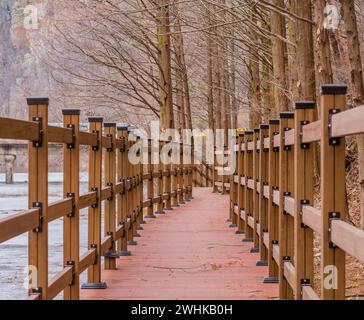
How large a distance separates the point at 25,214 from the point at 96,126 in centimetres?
280

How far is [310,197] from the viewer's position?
4.72m

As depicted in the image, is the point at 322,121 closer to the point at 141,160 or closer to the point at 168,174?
the point at 141,160

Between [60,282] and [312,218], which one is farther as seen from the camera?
[60,282]

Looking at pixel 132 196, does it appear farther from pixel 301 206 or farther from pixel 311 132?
pixel 311 132

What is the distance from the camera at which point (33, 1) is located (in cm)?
2850

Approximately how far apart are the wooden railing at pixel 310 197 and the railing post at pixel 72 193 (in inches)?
58.2

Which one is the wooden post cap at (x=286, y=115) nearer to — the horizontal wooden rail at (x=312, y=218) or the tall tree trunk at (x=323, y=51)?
the horizontal wooden rail at (x=312, y=218)

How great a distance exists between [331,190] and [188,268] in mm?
4206

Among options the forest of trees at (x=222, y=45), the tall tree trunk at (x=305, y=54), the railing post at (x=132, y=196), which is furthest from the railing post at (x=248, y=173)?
the tall tree trunk at (x=305, y=54)

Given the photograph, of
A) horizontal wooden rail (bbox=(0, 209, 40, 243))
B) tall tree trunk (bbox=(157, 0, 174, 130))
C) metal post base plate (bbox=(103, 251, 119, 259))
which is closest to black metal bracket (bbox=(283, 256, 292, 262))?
horizontal wooden rail (bbox=(0, 209, 40, 243))

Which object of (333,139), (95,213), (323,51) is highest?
(323,51)

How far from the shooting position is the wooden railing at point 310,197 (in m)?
3.57

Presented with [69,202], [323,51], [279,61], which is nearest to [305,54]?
[323,51]

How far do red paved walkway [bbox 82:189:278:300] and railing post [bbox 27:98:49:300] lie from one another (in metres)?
1.90
